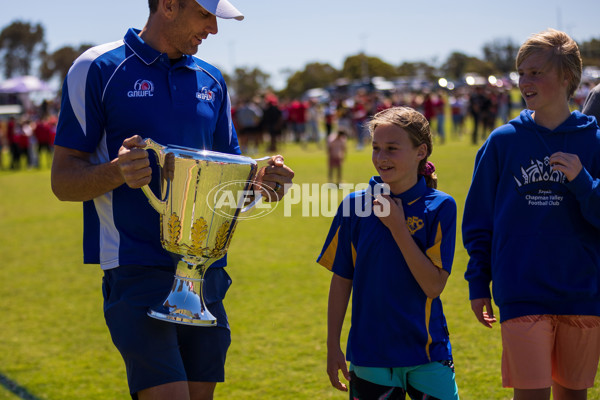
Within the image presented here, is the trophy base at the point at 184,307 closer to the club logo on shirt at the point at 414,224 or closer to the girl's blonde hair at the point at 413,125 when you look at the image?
the club logo on shirt at the point at 414,224

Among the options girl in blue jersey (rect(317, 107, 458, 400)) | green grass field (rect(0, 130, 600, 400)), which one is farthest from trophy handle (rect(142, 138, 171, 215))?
green grass field (rect(0, 130, 600, 400))

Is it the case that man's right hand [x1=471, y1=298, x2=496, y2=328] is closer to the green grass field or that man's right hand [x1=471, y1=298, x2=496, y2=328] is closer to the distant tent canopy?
the green grass field

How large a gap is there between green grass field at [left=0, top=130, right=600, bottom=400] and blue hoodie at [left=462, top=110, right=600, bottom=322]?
5.22ft

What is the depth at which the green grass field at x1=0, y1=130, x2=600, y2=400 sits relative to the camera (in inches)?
175

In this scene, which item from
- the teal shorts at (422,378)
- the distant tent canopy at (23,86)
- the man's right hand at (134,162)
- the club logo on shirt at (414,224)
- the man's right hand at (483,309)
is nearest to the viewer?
the man's right hand at (134,162)

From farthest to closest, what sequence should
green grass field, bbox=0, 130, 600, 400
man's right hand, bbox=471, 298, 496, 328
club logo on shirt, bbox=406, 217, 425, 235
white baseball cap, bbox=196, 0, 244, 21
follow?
green grass field, bbox=0, 130, 600, 400, man's right hand, bbox=471, 298, 496, 328, club logo on shirt, bbox=406, 217, 425, 235, white baseball cap, bbox=196, 0, 244, 21

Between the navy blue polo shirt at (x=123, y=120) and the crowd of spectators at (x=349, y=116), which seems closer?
the navy blue polo shirt at (x=123, y=120)

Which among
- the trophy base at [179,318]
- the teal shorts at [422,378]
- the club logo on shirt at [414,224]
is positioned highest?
the club logo on shirt at [414,224]

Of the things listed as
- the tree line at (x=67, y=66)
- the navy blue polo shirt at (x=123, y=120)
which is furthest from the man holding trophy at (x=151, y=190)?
the tree line at (x=67, y=66)

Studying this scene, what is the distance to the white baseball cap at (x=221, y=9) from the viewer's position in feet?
7.61

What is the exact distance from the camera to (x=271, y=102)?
25094 millimetres

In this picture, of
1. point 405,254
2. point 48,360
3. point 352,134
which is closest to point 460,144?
point 352,134

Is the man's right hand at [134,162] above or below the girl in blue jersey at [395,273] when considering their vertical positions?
above

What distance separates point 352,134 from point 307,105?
259cm
